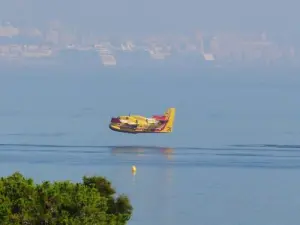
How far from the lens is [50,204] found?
21359mm

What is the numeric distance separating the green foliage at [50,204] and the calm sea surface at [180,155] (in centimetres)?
1727

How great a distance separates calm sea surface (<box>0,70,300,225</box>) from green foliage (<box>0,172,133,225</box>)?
17267mm

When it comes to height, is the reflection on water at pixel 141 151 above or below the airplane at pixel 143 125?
below

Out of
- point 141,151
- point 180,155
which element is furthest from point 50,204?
point 141,151

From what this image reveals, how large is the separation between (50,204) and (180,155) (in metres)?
44.1

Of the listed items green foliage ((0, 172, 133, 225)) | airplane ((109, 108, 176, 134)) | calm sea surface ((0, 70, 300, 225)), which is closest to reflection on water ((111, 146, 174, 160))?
calm sea surface ((0, 70, 300, 225))

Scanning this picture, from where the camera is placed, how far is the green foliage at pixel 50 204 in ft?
69.2

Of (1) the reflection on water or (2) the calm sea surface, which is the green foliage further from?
(1) the reflection on water

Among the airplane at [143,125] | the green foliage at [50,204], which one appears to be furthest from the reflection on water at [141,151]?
the green foliage at [50,204]

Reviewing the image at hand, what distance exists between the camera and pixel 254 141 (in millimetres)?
74750

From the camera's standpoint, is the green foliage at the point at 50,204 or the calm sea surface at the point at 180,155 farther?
the calm sea surface at the point at 180,155

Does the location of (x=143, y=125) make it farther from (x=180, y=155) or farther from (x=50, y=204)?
(x=50, y=204)

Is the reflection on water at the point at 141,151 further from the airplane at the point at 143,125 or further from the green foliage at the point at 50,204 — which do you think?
the green foliage at the point at 50,204

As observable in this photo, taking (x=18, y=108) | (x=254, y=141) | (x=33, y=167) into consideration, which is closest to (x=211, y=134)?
(x=254, y=141)
